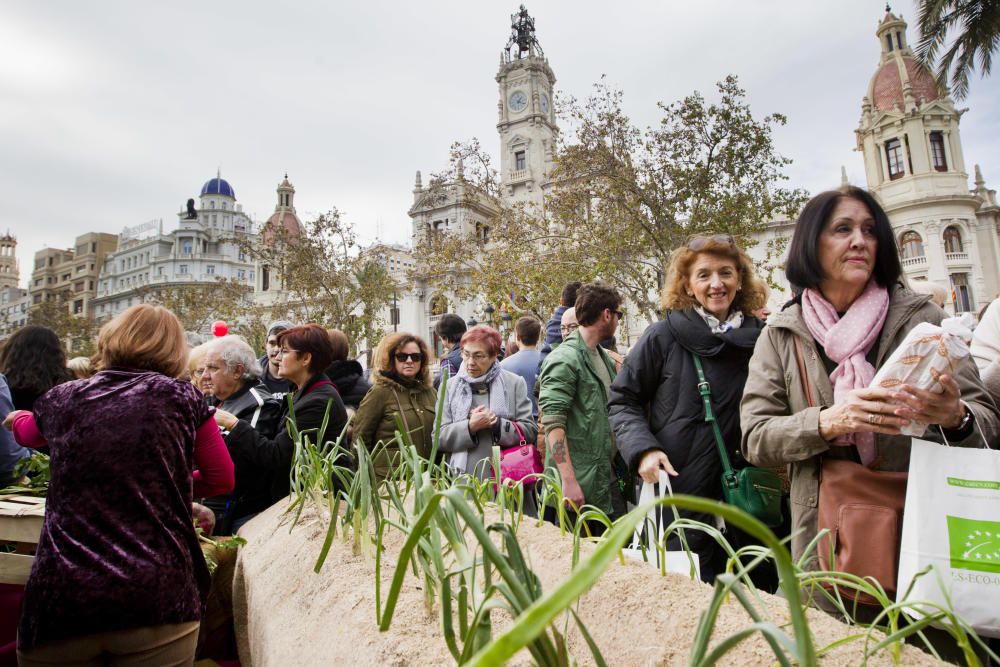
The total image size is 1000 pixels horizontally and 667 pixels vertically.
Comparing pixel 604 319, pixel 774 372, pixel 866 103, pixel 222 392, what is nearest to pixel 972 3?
pixel 604 319

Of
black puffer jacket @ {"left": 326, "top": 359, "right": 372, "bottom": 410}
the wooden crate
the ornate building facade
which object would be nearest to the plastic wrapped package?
the wooden crate

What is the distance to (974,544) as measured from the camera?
1298mm

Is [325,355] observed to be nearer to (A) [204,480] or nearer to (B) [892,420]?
(A) [204,480]

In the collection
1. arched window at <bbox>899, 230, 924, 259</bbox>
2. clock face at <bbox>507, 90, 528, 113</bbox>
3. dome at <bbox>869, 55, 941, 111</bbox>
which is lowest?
arched window at <bbox>899, 230, 924, 259</bbox>

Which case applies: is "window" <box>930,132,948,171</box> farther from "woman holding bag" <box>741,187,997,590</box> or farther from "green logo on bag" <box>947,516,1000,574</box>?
"green logo on bag" <box>947,516,1000,574</box>

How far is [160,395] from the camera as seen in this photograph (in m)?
1.89

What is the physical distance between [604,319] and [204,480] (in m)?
2.21

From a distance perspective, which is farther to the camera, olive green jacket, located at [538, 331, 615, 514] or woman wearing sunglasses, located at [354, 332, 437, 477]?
woman wearing sunglasses, located at [354, 332, 437, 477]

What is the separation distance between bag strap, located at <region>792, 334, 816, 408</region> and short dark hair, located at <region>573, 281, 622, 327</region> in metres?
1.50

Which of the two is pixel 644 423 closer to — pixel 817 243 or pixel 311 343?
pixel 817 243

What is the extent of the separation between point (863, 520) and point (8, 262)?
150959mm

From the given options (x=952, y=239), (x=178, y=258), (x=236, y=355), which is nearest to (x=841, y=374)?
(x=236, y=355)

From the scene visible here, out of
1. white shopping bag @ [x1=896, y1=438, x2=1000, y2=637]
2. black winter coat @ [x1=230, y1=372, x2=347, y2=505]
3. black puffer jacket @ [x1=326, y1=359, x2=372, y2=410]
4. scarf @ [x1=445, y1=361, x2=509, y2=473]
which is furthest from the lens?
black puffer jacket @ [x1=326, y1=359, x2=372, y2=410]

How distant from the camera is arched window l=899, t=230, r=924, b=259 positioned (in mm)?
35531
